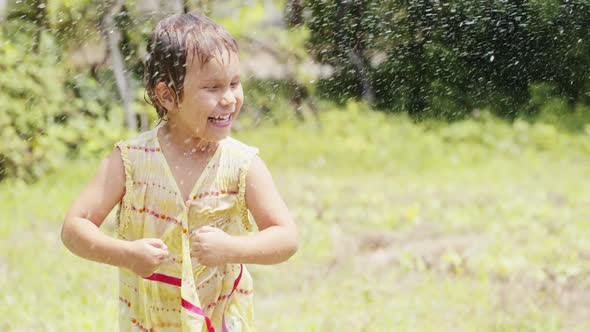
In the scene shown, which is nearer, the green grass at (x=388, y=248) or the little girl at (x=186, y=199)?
the little girl at (x=186, y=199)

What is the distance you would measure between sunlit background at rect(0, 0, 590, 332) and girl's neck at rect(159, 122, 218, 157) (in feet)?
4.92

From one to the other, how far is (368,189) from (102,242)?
4477mm

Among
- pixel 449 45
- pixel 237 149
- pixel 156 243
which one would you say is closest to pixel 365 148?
pixel 449 45

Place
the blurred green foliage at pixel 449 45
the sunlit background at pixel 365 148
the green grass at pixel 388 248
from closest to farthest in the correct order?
1. the green grass at pixel 388 248
2. the sunlit background at pixel 365 148
3. the blurred green foliage at pixel 449 45

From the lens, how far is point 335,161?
764cm

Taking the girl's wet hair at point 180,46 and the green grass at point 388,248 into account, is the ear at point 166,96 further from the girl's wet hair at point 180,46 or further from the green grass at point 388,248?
the green grass at point 388,248

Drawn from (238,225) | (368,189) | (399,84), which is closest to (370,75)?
(399,84)

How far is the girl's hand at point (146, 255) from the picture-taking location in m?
1.83

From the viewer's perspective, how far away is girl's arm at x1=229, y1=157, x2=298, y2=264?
1907 mm

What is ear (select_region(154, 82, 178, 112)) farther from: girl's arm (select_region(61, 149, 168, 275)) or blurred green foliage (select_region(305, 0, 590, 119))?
blurred green foliage (select_region(305, 0, 590, 119))

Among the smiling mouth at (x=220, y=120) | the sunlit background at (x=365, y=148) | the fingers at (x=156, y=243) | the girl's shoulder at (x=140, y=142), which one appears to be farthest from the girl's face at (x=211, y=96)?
the sunlit background at (x=365, y=148)

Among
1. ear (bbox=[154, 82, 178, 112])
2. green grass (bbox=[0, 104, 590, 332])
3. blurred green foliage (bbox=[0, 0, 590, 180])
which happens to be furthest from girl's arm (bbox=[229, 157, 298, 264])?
blurred green foliage (bbox=[0, 0, 590, 180])

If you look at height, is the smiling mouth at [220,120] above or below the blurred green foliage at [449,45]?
below

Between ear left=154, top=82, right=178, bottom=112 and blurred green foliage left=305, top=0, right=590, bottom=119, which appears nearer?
ear left=154, top=82, right=178, bottom=112
